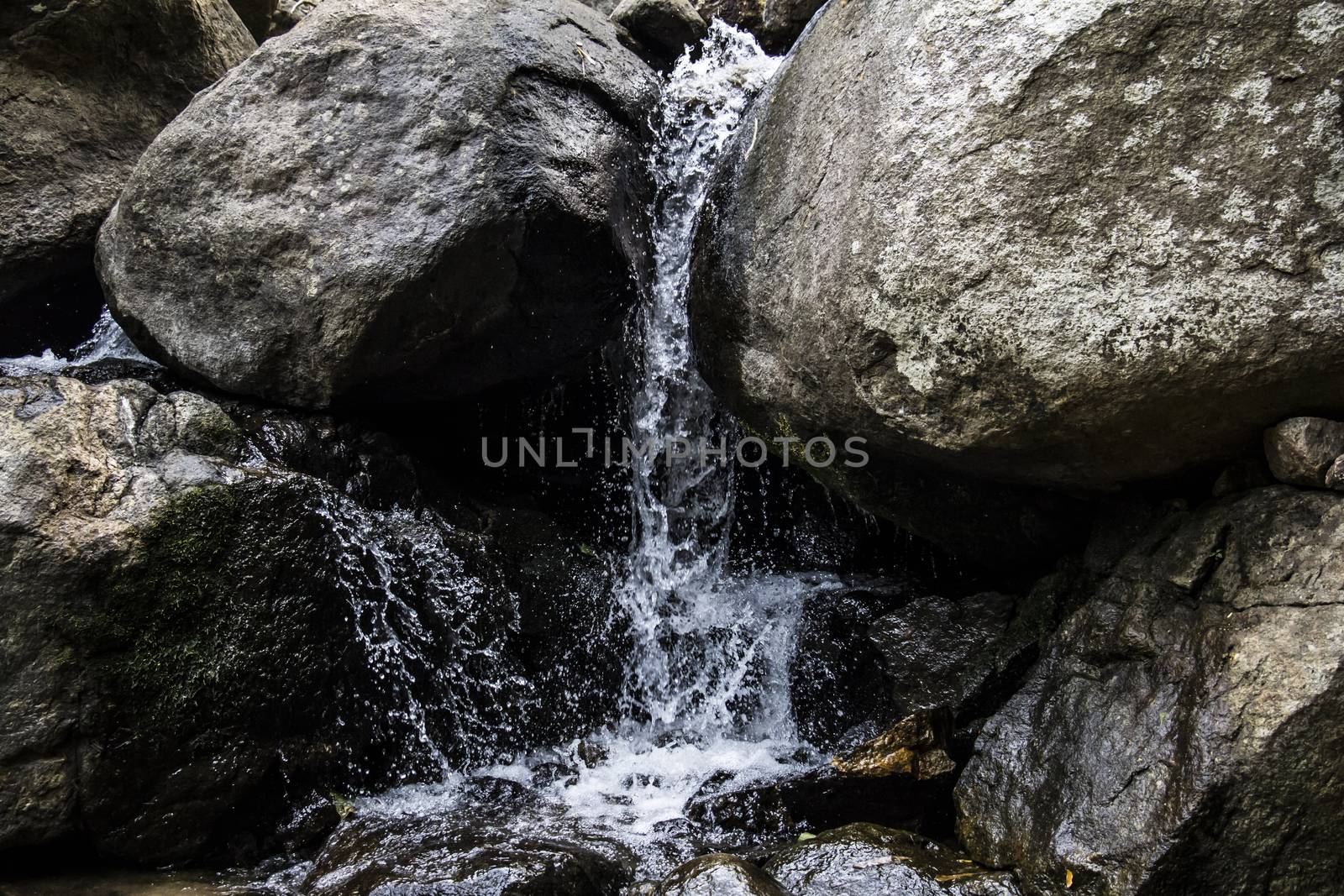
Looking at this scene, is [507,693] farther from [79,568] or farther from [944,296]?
[944,296]

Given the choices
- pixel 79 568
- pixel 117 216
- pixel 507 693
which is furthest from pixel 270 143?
pixel 507 693

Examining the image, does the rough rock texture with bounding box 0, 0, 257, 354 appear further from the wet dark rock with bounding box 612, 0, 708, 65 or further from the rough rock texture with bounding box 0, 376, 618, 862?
the wet dark rock with bounding box 612, 0, 708, 65

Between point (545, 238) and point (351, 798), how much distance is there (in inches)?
109

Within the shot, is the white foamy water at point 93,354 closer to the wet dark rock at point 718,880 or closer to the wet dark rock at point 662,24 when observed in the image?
the wet dark rock at point 662,24

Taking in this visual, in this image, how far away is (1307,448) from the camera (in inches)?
123

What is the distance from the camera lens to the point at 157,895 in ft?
11.1

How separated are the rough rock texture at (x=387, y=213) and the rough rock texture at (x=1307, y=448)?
305 cm

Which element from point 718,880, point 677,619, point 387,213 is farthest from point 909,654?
point 387,213

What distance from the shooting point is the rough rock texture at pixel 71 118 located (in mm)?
5195

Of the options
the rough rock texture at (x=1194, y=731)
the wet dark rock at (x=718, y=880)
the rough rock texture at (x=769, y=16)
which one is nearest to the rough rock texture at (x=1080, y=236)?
the rough rock texture at (x=1194, y=731)

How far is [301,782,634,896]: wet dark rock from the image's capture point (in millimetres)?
3256

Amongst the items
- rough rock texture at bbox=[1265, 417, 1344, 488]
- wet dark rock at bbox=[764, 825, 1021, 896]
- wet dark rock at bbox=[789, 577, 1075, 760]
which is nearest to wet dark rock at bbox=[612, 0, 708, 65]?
wet dark rock at bbox=[789, 577, 1075, 760]

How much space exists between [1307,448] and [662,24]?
4.88m

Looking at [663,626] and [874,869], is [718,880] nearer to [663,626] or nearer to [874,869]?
[874,869]
